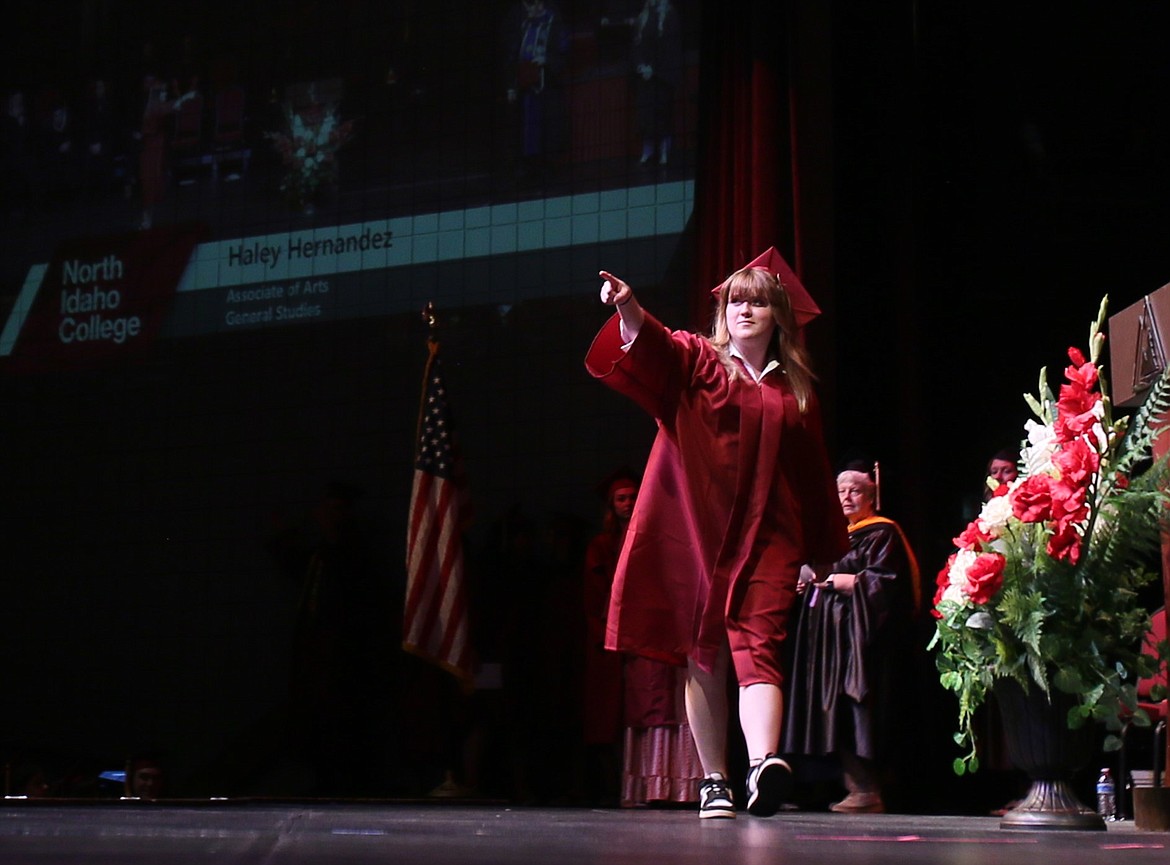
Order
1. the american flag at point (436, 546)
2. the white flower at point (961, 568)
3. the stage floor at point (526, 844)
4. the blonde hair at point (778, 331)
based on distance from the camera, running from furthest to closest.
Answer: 1. the american flag at point (436, 546)
2. the blonde hair at point (778, 331)
3. the white flower at point (961, 568)
4. the stage floor at point (526, 844)

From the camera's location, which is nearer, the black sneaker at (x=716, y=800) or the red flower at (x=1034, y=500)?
the red flower at (x=1034, y=500)

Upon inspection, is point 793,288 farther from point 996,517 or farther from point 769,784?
point 769,784

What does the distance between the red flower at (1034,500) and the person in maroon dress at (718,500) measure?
1.78 feet

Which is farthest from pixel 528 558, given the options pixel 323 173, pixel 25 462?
pixel 25 462

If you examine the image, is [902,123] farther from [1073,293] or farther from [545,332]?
[545,332]

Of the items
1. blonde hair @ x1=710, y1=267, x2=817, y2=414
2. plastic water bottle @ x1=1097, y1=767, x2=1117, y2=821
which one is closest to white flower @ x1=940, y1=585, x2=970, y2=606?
blonde hair @ x1=710, y1=267, x2=817, y2=414

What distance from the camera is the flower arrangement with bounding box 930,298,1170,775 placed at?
2697mm

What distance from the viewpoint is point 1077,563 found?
2748 millimetres

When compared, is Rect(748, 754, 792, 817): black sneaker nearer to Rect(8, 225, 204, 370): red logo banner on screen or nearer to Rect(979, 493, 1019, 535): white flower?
Rect(979, 493, 1019, 535): white flower

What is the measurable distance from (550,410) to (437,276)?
737mm

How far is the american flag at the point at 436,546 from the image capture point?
231 inches

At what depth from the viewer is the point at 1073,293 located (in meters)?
5.91

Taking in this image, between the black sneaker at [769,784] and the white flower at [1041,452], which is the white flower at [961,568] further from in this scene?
the black sneaker at [769,784]

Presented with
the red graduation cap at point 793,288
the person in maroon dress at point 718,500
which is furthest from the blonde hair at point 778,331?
the red graduation cap at point 793,288
